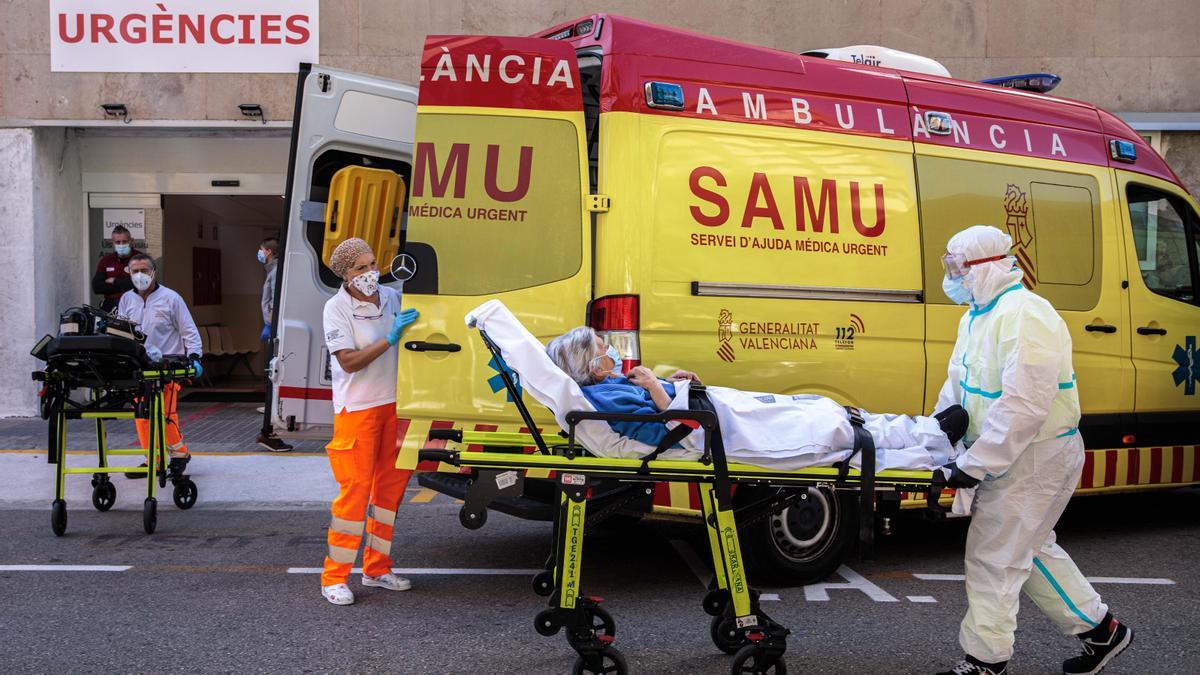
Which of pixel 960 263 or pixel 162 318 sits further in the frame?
pixel 162 318

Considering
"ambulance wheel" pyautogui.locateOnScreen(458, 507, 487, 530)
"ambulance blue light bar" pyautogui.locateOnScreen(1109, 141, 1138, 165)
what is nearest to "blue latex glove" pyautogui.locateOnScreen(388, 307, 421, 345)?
"ambulance wheel" pyautogui.locateOnScreen(458, 507, 487, 530)

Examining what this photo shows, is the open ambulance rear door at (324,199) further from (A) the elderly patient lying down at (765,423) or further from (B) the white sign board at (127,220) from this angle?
(B) the white sign board at (127,220)

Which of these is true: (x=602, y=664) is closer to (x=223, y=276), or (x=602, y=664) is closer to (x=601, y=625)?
(x=601, y=625)

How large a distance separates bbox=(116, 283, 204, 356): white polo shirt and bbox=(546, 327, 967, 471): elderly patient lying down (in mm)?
4510

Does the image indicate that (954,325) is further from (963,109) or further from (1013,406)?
(1013,406)

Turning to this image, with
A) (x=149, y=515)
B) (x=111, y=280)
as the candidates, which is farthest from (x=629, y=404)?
(x=111, y=280)

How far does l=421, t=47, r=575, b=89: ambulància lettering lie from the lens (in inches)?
193

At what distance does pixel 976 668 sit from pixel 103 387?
17.0ft

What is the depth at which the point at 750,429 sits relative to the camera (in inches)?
159

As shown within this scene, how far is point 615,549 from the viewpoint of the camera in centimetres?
611

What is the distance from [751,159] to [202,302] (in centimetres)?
1086

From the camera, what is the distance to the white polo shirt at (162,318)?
761 centimetres

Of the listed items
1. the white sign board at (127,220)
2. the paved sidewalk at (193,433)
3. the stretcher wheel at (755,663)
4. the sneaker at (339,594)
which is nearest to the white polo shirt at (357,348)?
the sneaker at (339,594)

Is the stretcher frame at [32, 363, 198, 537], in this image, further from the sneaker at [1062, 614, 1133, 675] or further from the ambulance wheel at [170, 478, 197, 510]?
the sneaker at [1062, 614, 1133, 675]
